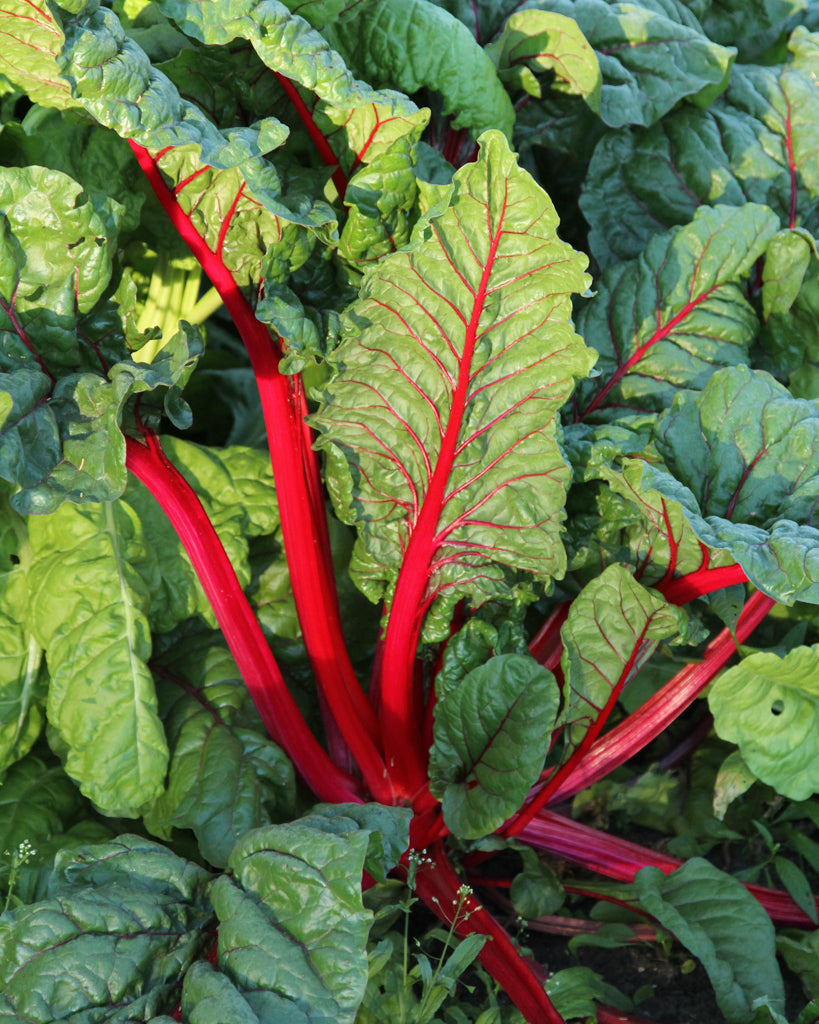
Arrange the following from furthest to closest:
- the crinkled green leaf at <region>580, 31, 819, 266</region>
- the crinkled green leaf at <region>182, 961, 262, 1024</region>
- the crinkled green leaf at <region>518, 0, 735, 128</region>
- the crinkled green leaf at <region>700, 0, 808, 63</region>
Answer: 1. the crinkled green leaf at <region>700, 0, 808, 63</region>
2. the crinkled green leaf at <region>580, 31, 819, 266</region>
3. the crinkled green leaf at <region>518, 0, 735, 128</region>
4. the crinkled green leaf at <region>182, 961, 262, 1024</region>

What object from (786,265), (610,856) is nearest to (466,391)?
(786,265)

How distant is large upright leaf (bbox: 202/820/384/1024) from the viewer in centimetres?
98

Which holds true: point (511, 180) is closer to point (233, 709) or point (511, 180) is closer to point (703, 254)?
point (703, 254)

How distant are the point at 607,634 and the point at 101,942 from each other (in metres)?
0.75

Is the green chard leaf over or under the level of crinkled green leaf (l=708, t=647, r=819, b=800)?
over

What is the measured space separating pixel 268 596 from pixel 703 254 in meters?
0.87

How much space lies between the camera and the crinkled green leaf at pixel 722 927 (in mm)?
1268

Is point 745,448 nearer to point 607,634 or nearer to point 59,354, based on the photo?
point 607,634

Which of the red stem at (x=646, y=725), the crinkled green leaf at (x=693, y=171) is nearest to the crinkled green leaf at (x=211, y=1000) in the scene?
the red stem at (x=646, y=725)

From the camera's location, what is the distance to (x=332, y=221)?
1.23 m

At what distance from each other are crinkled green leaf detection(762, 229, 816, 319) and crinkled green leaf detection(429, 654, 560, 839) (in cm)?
73

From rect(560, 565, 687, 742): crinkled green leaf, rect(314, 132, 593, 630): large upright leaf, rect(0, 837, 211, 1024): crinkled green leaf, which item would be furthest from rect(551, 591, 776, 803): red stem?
rect(0, 837, 211, 1024): crinkled green leaf

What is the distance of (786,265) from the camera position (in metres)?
1.51

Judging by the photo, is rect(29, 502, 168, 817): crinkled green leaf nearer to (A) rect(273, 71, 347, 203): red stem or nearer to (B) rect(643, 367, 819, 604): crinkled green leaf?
(A) rect(273, 71, 347, 203): red stem
